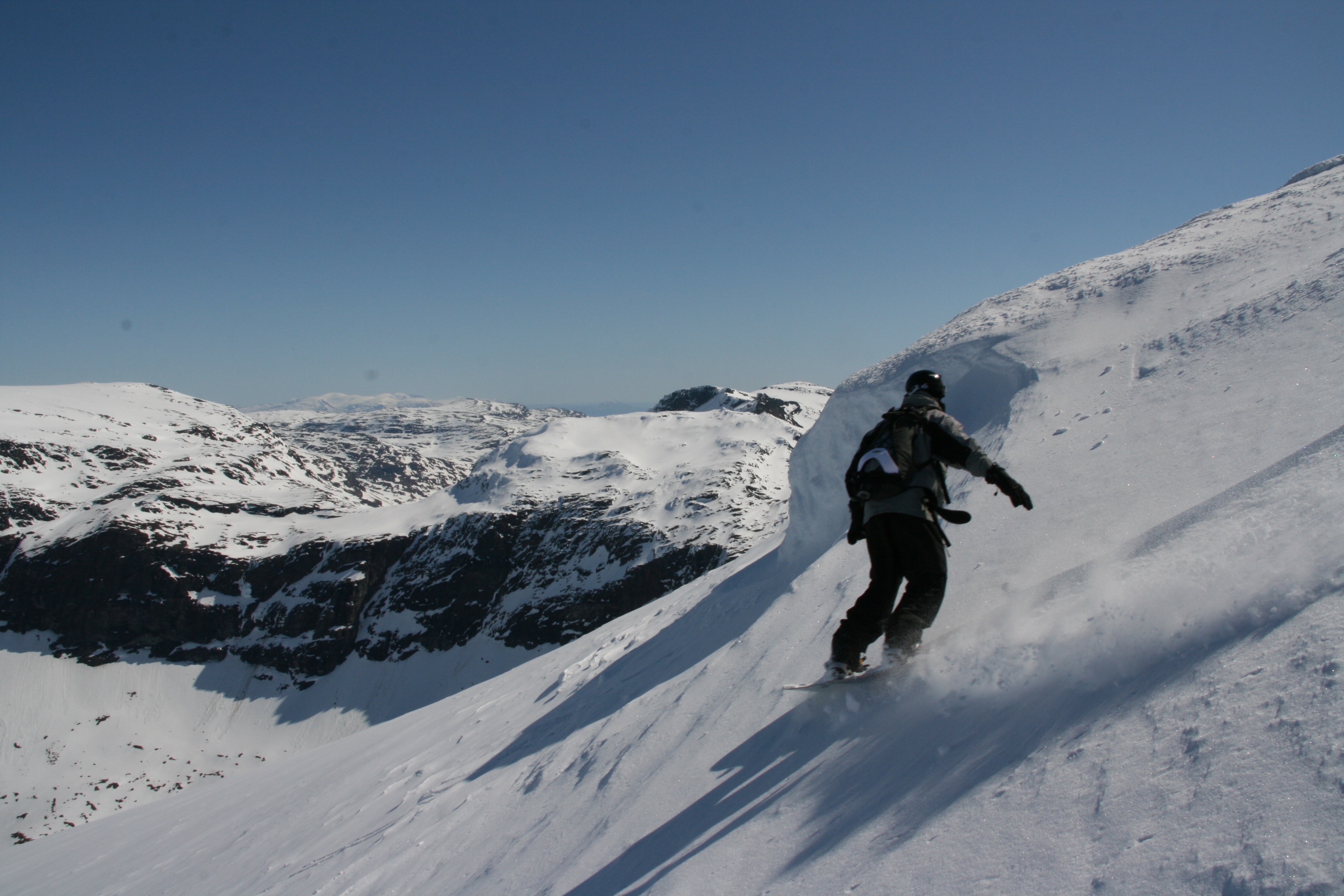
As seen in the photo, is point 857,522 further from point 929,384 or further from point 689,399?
point 689,399

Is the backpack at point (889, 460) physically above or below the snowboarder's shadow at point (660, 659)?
above

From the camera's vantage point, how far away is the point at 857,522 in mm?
4805

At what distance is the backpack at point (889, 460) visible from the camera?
4.50m

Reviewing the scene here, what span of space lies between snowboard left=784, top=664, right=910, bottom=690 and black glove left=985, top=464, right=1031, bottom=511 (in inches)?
50.0

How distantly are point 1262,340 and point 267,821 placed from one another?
47.6 feet

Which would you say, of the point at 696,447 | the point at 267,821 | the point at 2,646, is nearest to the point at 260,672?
the point at 2,646

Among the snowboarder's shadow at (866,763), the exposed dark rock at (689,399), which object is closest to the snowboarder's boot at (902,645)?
the snowboarder's shadow at (866,763)

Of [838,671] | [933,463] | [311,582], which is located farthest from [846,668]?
[311,582]

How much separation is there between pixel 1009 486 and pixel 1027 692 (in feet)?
4.55

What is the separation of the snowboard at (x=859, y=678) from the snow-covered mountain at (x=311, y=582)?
92665mm

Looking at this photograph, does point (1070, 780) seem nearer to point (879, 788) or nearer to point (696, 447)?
point (879, 788)

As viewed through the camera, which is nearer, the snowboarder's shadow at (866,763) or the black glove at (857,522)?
the snowboarder's shadow at (866,763)

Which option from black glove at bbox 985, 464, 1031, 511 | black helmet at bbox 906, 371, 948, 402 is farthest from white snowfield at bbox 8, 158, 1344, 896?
black helmet at bbox 906, 371, 948, 402

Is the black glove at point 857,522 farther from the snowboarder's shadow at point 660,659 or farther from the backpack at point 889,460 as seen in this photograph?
the snowboarder's shadow at point 660,659
